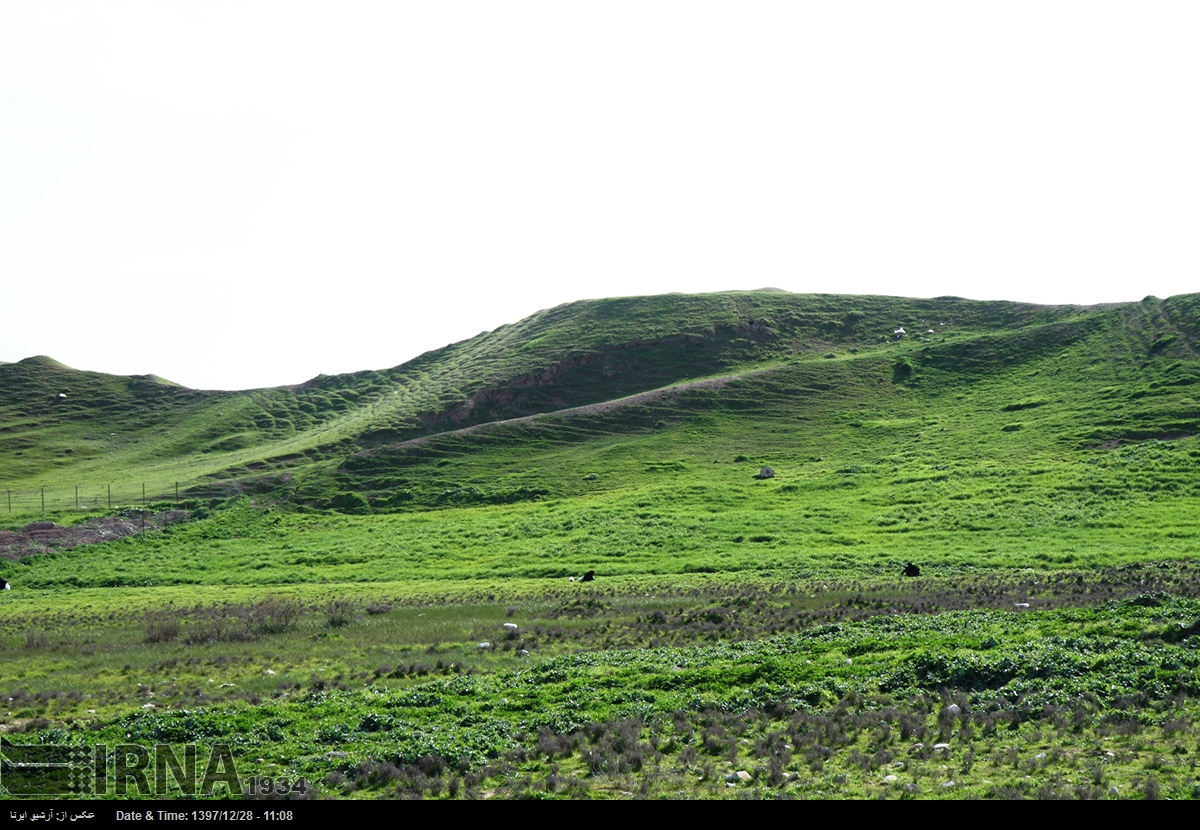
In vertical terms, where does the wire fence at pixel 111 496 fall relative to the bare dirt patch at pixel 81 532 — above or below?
above

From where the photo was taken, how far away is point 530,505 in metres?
75.8

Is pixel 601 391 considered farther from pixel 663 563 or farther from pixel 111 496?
pixel 663 563

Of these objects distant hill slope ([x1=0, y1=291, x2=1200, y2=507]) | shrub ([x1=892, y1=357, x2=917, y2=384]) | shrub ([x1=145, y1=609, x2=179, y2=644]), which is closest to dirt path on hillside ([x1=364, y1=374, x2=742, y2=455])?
distant hill slope ([x1=0, y1=291, x2=1200, y2=507])

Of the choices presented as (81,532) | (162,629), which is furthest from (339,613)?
(81,532)

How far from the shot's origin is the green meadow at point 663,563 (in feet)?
45.8

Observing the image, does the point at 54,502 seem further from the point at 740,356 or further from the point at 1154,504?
the point at 1154,504

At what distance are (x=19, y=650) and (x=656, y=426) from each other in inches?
3067

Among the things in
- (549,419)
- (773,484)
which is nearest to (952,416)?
(773,484)

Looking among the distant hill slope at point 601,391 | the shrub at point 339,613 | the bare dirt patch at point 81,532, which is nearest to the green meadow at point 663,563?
the shrub at point 339,613

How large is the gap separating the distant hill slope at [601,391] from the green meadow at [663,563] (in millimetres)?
708

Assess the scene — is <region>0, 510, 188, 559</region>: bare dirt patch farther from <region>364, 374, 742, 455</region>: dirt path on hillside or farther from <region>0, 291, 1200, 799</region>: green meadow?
<region>364, 374, 742, 455</region>: dirt path on hillside

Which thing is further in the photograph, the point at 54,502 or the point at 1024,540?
the point at 54,502

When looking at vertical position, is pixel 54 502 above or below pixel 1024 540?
above

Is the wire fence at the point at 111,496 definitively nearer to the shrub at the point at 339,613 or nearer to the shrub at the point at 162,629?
the shrub at the point at 162,629
